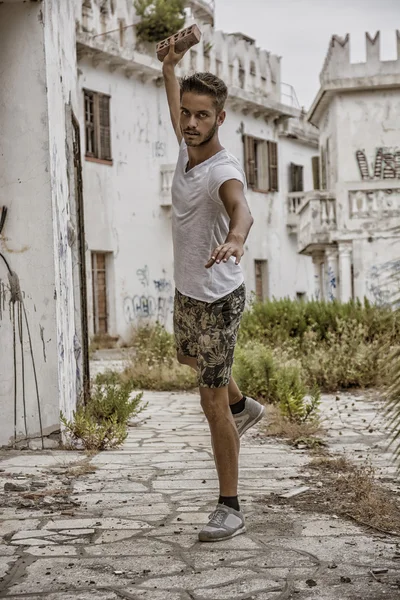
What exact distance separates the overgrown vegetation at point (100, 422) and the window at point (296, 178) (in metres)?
A: 21.7

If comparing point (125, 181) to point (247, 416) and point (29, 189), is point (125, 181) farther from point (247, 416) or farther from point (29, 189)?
point (247, 416)

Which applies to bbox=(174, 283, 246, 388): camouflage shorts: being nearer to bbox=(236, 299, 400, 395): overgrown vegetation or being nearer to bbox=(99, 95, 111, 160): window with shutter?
bbox=(236, 299, 400, 395): overgrown vegetation

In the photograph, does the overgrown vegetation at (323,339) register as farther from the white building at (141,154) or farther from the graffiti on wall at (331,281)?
the graffiti on wall at (331,281)

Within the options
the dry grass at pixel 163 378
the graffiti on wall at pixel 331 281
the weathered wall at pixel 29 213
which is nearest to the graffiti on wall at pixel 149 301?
the graffiti on wall at pixel 331 281

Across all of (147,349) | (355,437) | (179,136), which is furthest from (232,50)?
(179,136)

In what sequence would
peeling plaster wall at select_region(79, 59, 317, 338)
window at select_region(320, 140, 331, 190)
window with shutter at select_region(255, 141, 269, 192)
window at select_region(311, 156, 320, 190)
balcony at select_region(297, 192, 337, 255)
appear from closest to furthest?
peeling plaster wall at select_region(79, 59, 317, 338) → balcony at select_region(297, 192, 337, 255) → window at select_region(320, 140, 331, 190) → window with shutter at select_region(255, 141, 269, 192) → window at select_region(311, 156, 320, 190)

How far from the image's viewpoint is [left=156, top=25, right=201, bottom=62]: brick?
4.30m

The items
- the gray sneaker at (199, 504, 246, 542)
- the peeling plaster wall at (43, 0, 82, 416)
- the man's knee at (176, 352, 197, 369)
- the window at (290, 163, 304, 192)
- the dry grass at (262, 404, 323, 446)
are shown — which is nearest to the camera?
the gray sneaker at (199, 504, 246, 542)

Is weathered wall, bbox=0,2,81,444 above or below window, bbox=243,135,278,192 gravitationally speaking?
below

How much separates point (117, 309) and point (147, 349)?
26.2 feet

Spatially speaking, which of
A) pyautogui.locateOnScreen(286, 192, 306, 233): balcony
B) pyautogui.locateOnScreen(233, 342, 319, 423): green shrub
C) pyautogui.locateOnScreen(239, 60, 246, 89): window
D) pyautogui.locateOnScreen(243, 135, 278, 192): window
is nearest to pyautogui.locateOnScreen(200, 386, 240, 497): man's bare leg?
pyautogui.locateOnScreen(233, 342, 319, 423): green shrub

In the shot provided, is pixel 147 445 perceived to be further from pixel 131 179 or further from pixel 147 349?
pixel 131 179

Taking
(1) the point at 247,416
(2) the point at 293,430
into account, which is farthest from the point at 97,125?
(1) the point at 247,416

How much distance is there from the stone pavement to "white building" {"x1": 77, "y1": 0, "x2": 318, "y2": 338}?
13891 millimetres
